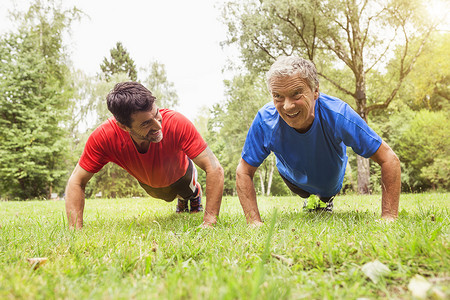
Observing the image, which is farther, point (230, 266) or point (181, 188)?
point (181, 188)

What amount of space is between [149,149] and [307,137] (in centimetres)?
193

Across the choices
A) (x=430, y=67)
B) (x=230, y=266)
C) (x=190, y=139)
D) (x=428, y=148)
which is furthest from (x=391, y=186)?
(x=428, y=148)

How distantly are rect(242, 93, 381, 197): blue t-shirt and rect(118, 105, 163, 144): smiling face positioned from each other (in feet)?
3.37

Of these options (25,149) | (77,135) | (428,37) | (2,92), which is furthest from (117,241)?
(77,135)

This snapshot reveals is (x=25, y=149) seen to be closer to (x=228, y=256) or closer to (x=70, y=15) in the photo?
(x=70, y=15)

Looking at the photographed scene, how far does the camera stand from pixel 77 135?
29.5m

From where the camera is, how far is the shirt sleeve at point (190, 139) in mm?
3529

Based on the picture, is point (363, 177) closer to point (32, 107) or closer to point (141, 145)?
point (141, 145)

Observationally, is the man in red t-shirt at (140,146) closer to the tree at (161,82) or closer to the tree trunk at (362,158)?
the tree trunk at (362,158)

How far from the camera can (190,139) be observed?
3.56 m

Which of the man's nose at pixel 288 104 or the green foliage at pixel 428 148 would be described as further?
the green foliage at pixel 428 148

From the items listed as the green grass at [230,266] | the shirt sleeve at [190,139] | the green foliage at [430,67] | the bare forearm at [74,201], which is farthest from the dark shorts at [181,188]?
the green foliage at [430,67]

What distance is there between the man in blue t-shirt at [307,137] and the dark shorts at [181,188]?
55.4 inches

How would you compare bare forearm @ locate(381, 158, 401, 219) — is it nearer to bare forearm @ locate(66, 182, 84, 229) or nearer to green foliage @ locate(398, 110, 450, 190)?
bare forearm @ locate(66, 182, 84, 229)
